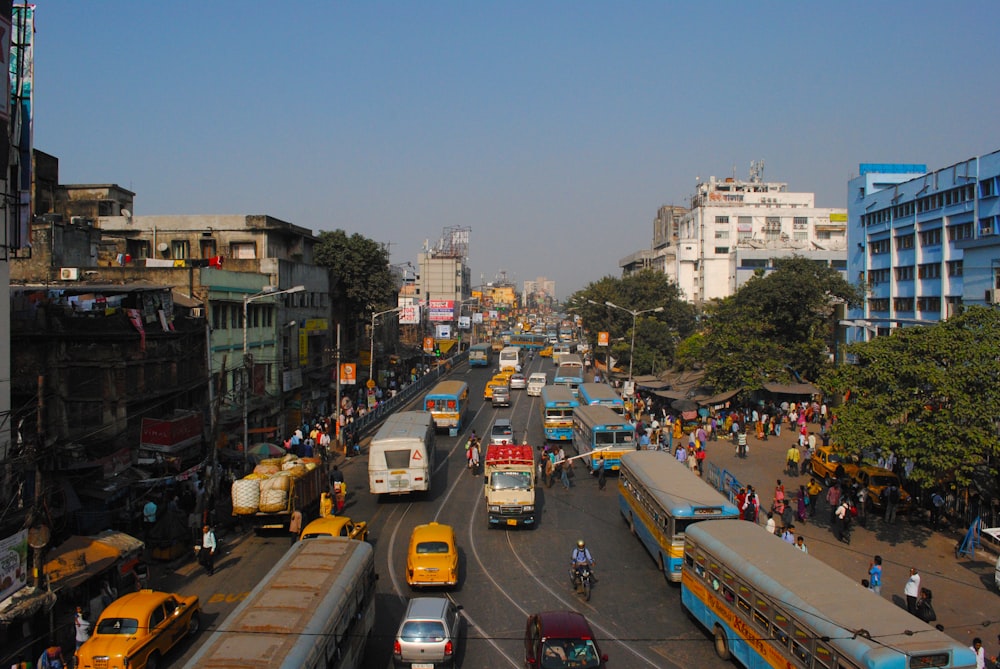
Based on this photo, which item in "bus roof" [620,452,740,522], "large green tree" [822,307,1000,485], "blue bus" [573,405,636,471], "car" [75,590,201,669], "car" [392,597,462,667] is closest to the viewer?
"car" [75,590,201,669]

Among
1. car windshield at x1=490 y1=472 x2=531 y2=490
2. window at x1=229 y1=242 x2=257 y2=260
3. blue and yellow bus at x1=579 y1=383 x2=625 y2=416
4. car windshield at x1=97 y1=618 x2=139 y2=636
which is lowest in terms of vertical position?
car windshield at x1=97 y1=618 x2=139 y2=636

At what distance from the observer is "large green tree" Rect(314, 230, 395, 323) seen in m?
56.1

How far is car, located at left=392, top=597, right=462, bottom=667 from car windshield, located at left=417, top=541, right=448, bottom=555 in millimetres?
4233

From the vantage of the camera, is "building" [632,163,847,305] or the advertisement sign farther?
"building" [632,163,847,305]

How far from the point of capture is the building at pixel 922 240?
116ft

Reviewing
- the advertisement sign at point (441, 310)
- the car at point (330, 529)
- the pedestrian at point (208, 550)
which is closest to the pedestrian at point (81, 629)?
the pedestrian at point (208, 550)

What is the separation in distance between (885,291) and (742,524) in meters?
42.3

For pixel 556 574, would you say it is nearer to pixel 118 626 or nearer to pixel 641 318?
pixel 118 626

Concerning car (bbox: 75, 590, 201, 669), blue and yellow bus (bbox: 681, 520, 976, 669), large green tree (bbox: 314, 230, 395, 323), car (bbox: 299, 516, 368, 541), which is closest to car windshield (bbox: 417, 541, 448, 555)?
car (bbox: 299, 516, 368, 541)

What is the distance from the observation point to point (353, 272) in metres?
56.4

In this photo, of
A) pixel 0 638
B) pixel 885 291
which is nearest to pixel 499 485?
pixel 0 638

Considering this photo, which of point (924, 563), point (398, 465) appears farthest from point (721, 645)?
point (398, 465)

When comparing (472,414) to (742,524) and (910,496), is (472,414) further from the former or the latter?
(742,524)

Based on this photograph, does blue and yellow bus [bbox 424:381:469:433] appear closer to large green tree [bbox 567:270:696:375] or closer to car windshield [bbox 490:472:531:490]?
car windshield [bbox 490:472:531:490]
